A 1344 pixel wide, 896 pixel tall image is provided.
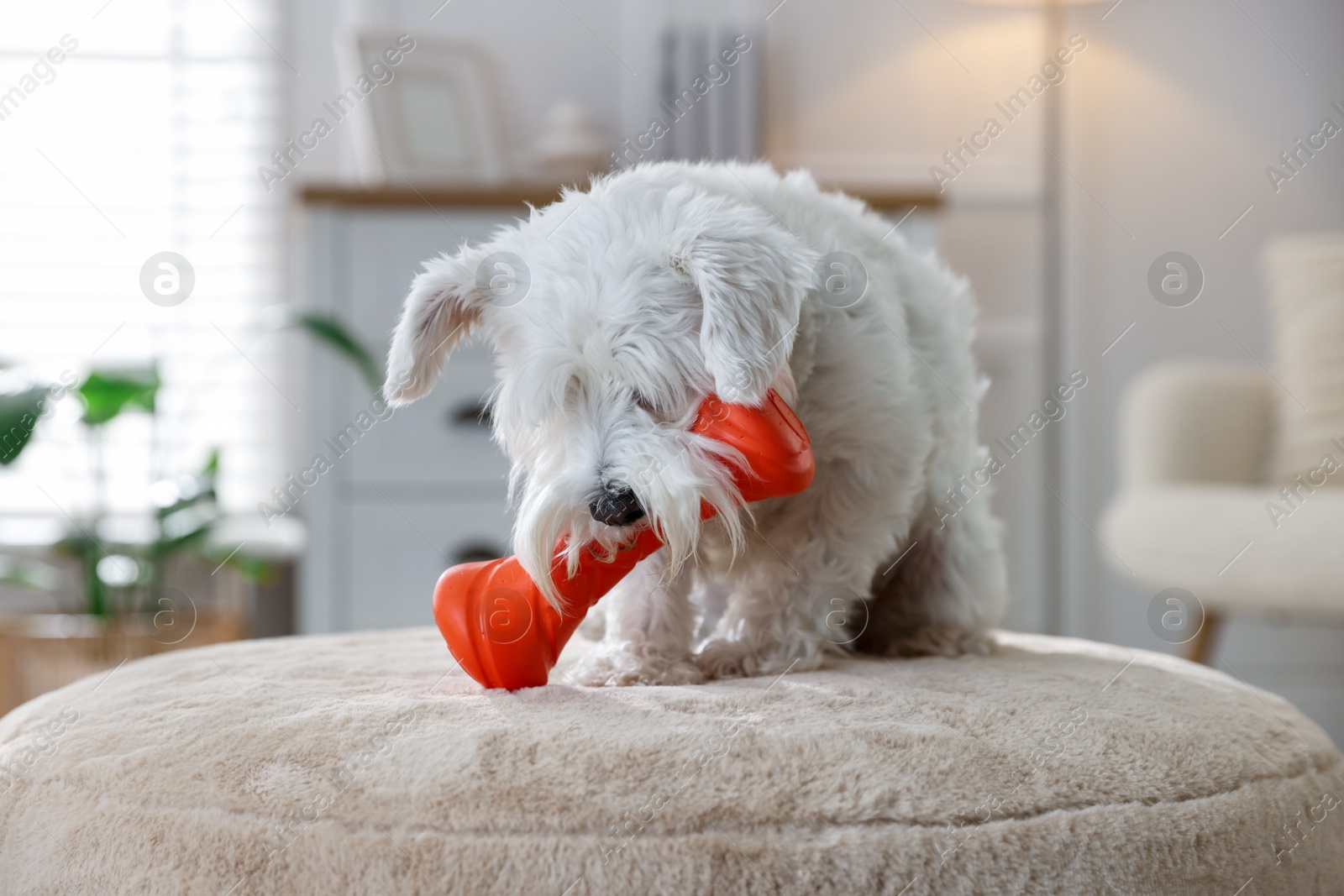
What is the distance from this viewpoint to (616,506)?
39.3 inches

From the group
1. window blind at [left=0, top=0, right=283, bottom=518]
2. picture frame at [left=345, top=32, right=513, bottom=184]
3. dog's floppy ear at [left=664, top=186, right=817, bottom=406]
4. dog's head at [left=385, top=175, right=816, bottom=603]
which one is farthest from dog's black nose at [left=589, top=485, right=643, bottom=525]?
window blind at [left=0, top=0, right=283, bottom=518]

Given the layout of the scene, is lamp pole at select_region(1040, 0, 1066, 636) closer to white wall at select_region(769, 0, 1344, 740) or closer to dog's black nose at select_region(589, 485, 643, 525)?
white wall at select_region(769, 0, 1344, 740)

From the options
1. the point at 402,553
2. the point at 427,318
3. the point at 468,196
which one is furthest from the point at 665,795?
the point at 468,196

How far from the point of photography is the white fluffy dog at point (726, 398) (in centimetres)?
103

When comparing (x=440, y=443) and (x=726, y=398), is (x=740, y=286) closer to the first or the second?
(x=726, y=398)

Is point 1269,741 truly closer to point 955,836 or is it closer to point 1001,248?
point 955,836

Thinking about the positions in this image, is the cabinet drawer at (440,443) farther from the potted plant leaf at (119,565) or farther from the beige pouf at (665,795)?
the beige pouf at (665,795)

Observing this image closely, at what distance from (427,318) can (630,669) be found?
0.46 metres

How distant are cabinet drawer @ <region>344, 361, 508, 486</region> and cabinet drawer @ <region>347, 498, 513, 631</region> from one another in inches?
2.9

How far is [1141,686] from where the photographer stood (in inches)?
44.3

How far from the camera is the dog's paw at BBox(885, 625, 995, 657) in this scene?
53.9 inches

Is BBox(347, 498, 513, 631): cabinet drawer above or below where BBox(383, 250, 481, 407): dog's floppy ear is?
below

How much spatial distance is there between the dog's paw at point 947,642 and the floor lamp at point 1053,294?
1880mm

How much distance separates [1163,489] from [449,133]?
2.02 metres
